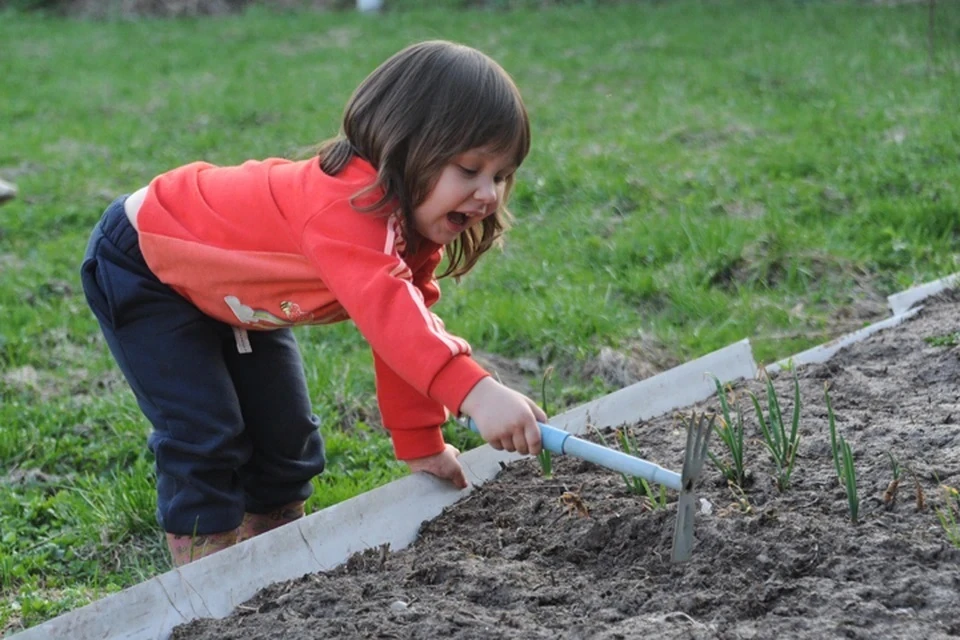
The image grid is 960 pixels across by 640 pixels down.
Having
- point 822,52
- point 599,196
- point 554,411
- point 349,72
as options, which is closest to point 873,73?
point 822,52

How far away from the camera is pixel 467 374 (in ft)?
8.39

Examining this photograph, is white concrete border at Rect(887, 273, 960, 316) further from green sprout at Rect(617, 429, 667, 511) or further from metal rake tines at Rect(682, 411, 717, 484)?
metal rake tines at Rect(682, 411, 717, 484)

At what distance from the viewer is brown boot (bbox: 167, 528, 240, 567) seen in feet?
10.1

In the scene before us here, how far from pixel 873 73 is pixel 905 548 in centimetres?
752

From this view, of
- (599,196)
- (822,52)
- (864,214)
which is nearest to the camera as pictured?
(864,214)

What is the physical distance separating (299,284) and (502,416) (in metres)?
0.66

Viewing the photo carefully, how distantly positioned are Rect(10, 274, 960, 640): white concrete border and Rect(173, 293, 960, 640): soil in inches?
1.9

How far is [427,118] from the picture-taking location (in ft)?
8.84

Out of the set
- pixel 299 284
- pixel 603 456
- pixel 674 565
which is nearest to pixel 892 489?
pixel 674 565

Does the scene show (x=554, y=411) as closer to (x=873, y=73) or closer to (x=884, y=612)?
(x=884, y=612)

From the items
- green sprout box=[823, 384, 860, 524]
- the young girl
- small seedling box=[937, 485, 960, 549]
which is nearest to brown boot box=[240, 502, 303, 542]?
the young girl

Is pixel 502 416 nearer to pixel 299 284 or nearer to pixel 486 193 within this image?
pixel 486 193

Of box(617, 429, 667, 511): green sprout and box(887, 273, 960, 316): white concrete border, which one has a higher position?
box(617, 429, 667, 511): green sprout

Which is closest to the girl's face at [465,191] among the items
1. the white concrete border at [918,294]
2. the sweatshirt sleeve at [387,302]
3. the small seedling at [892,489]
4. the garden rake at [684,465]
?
the sweatshirt sleeve at [387,302]
